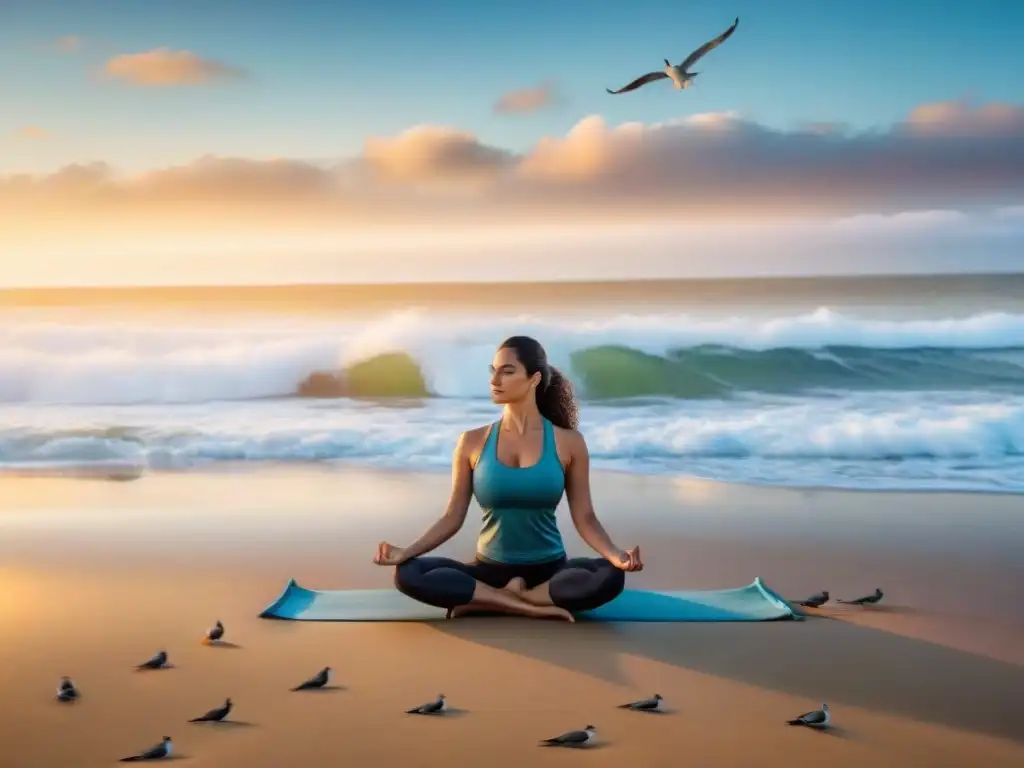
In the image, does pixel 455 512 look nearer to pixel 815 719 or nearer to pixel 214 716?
pixel 214 716

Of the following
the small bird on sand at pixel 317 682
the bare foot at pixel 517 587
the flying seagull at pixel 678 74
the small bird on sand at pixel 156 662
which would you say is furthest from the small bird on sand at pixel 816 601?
the flying seagull at pixel 678 74

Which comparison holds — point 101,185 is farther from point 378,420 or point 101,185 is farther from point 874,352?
point 874,352

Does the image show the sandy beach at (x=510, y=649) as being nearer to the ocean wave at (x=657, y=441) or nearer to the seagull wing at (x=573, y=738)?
the seagull wing at (x=573, y=738)

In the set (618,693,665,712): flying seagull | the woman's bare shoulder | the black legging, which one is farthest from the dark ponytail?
(618,693,665,712): flying seagull

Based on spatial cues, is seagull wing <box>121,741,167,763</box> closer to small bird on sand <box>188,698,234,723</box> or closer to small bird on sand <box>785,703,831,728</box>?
small bird on sand <box>188,698,234,723</box>

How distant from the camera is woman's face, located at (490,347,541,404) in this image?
358 cm

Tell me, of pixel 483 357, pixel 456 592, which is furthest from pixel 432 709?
pixel 483 357

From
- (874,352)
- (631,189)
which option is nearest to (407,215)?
(631,189)

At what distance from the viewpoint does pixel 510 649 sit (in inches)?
130

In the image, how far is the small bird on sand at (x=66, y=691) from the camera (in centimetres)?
286

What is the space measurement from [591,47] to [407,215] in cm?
477

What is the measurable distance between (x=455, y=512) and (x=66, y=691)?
1.25 m

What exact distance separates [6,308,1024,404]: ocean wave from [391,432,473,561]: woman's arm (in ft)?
23.2

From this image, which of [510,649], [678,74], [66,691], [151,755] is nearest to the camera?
[151,755]
